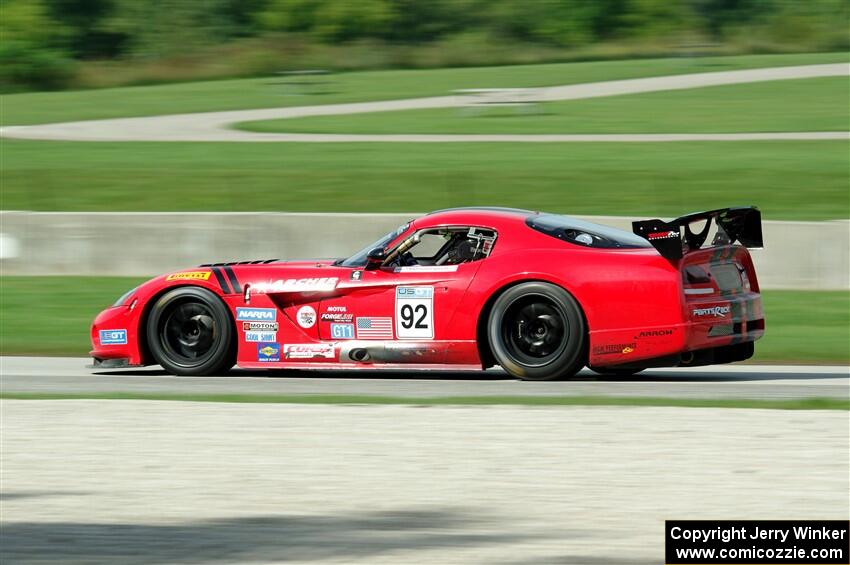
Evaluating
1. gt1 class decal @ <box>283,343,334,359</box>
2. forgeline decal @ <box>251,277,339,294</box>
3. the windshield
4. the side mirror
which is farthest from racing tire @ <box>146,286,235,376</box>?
the side mirror

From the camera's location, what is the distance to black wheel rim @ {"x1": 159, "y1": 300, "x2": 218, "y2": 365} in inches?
427

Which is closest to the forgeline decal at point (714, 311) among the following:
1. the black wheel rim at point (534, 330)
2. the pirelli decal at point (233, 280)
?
the black wheel rim at point (534, 330)

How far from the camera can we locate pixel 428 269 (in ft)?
34.1

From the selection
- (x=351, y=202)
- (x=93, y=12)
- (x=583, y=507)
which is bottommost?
(x=583, y=507)

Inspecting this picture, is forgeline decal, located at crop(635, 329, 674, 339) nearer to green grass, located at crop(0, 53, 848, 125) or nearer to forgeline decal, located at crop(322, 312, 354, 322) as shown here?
forgeline decal, located at crop(322, 312, 354, 322)

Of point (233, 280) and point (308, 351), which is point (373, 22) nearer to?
point (233, 280)

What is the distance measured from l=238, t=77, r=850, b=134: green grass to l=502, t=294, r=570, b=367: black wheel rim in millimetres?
19520

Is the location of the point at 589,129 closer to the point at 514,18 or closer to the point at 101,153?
the point at 101,153

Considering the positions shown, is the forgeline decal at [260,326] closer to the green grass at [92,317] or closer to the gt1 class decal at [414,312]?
the gt1 class decal at [414,312]

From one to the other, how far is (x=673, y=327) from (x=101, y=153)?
1927 centimetres

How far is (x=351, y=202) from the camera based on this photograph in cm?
2122

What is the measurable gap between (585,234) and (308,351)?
236 centimetres

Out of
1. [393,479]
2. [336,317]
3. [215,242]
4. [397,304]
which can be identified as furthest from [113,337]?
[215,242]

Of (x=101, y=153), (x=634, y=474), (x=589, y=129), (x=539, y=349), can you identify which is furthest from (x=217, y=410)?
(x=589, y=129)
